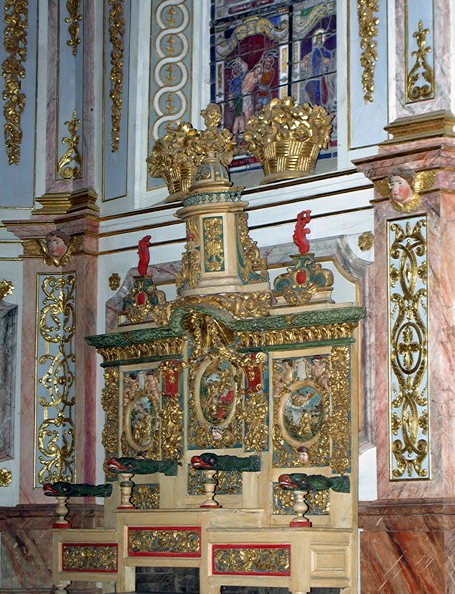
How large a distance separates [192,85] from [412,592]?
5.86 m

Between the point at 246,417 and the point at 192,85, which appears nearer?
the point at 246,417

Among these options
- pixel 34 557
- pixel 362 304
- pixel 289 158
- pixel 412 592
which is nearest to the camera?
pixel 412 592

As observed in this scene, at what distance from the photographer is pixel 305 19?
48.9ft

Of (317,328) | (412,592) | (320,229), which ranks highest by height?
(320,229)

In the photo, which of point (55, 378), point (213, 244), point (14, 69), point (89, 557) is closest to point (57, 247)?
point (55, 378)

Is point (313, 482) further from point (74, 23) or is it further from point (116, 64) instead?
point (74, 23)

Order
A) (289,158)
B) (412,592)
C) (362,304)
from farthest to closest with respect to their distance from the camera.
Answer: (289,158), (362,304), (412,592)

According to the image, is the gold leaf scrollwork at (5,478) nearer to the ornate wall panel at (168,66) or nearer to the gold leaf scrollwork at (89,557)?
the gold leaf scrollwork at (89,557)

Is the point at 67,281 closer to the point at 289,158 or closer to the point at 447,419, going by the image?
the point at 289,158

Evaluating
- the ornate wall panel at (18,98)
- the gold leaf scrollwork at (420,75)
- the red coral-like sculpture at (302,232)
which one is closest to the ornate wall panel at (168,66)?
the ornate wall panel at (18,98)

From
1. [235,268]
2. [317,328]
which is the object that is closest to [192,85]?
[235,268]

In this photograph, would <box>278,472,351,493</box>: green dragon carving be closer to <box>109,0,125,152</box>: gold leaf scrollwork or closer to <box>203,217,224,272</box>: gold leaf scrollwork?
<box>203,217,224,272</box>: gold leaf scrollwork

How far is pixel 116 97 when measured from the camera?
1590 centimetres

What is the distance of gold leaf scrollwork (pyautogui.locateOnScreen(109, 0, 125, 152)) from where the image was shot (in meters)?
15.9
